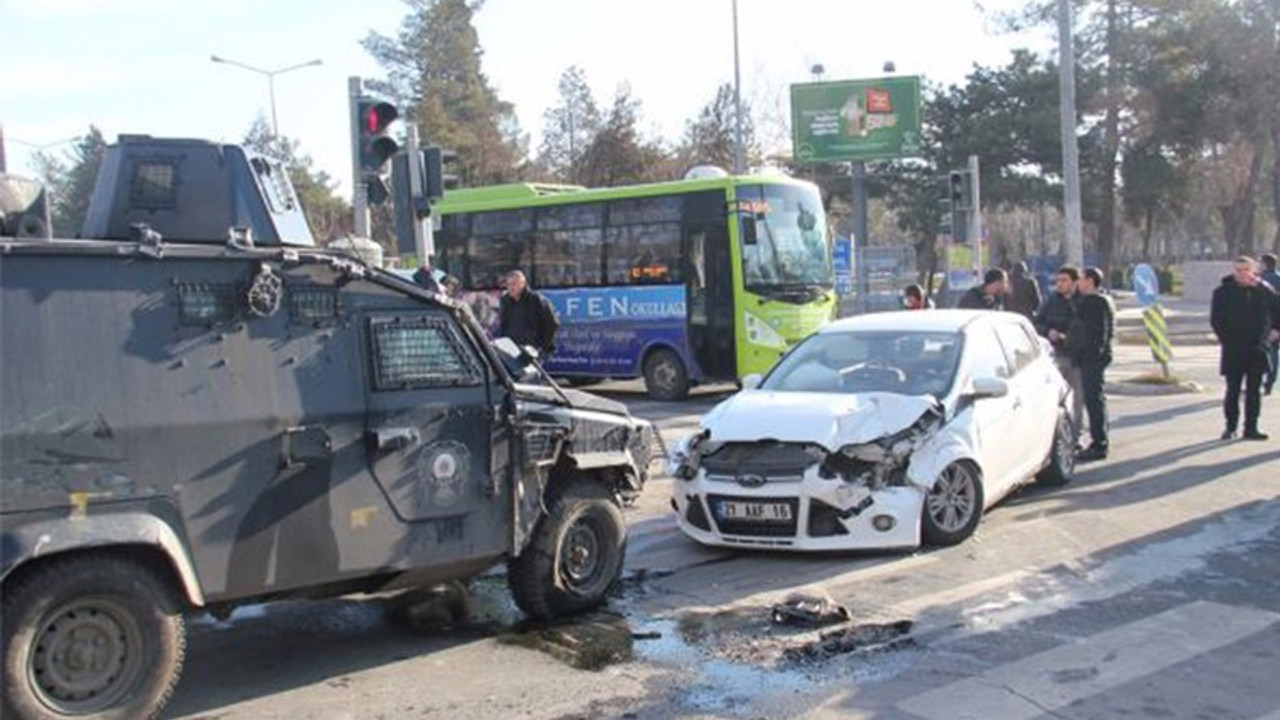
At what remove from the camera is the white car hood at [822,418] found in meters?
8.15

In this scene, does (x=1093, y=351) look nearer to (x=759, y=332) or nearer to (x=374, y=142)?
(x=759, y=332)

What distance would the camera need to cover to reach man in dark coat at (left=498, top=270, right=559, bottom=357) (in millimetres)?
13672

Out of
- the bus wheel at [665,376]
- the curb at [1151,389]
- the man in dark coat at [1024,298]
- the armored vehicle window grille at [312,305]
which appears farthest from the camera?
the bus wheel at [665,376]

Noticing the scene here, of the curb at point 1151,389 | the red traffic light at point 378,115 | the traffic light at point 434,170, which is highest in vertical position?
the red traffic light at point 378,115

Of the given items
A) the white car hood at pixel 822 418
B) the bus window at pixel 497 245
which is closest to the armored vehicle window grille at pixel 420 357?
the white car hood at pixel 822 418

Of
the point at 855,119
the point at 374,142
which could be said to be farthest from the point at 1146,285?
the point at 855,119

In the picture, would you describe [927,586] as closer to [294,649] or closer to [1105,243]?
[294,649]

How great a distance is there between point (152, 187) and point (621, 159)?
42.6m

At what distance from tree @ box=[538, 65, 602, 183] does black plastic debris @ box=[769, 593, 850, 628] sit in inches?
1904

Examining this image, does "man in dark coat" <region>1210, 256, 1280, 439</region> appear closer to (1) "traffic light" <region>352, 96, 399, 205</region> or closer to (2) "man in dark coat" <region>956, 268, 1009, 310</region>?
(2) "man in dark coat" <region>956, 268, 1009, 310</region>

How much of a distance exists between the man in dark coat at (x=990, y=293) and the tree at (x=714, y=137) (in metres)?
34.8

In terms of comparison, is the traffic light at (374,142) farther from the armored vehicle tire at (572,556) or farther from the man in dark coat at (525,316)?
the armored vehicle tire at (572,556)

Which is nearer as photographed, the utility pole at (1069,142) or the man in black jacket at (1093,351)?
the man in black jacket at (1093,351)

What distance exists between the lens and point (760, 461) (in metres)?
8.18
